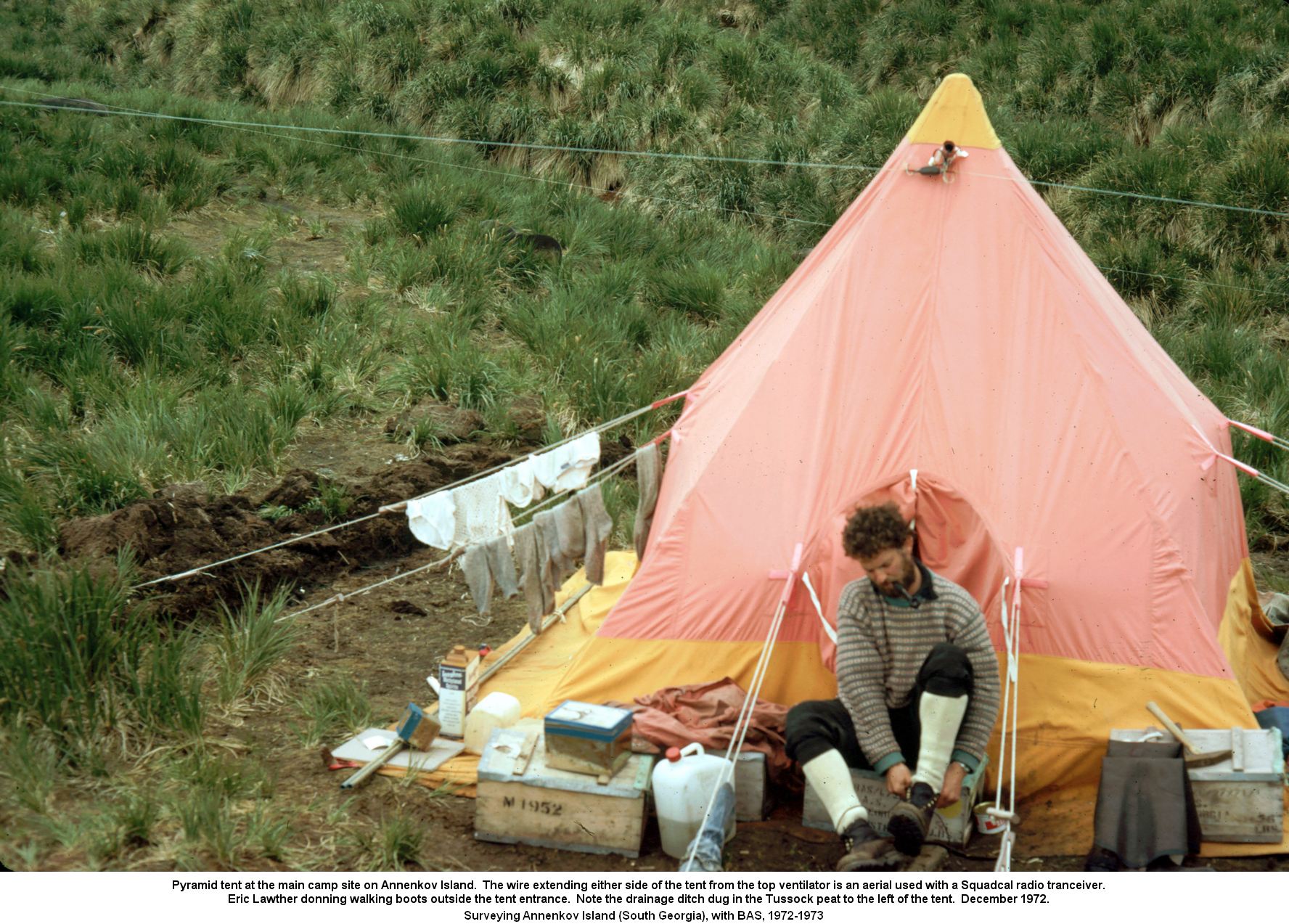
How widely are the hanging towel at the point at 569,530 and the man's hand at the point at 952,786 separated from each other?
1681 millimetres

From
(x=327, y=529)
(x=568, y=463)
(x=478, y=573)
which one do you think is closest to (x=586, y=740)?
(x=478, y=573)

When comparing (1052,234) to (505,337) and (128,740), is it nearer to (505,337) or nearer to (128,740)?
(128,740)

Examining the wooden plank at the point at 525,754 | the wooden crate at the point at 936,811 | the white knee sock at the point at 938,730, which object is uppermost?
the white knee sock at the point at 938,730

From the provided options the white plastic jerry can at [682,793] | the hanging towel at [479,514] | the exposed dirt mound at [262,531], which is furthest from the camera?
the exposed dirt mound at [262,531]

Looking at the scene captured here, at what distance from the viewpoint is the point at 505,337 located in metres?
10.0

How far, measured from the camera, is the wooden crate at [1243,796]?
3.94 metres

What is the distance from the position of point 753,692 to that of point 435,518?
4.39ft

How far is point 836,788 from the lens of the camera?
378 cm

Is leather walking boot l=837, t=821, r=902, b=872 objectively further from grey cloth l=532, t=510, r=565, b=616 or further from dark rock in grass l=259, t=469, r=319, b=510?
dark rock in grass l=259, t=469, r=319, b=510

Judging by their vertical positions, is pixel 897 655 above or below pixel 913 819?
above

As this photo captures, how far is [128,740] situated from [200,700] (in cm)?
34

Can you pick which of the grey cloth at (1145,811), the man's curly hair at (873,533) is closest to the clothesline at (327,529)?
the man's curly hair at (873,533)

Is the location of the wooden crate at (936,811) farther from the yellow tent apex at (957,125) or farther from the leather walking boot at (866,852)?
the yellow tent apex at (957,125)

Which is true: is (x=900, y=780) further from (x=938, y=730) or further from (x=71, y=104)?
(x=71, y=104)
